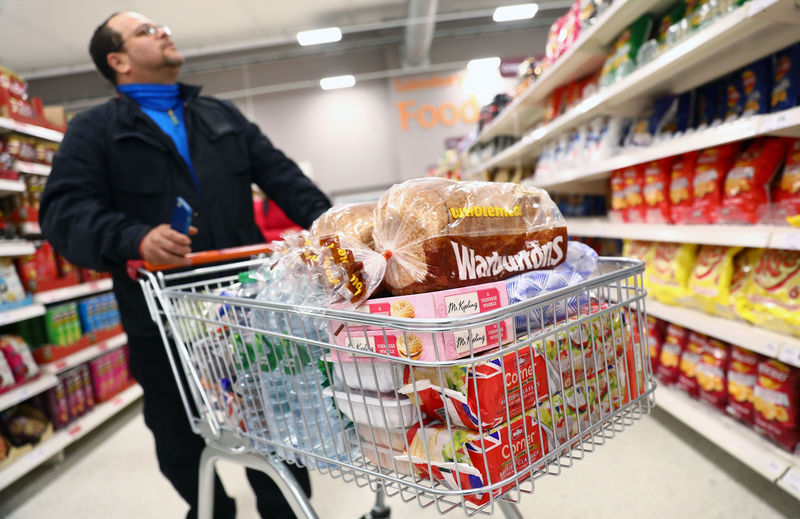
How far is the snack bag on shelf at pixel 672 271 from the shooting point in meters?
1.88

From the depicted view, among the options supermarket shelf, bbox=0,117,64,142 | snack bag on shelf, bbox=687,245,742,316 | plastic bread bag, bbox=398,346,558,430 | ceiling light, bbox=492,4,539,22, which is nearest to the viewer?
plastic bread bag, bbox=398,346,558,430

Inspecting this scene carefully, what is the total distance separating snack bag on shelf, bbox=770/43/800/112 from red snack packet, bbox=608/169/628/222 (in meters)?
0.69

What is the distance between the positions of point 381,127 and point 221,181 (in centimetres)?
683

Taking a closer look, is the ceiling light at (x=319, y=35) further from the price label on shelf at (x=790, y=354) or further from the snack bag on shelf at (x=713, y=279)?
the price label on shelf at (x=790, y=354)

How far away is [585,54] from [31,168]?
2.94 metres

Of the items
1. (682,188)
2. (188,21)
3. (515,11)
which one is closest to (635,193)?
(682,188)

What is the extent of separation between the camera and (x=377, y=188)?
8.11 m

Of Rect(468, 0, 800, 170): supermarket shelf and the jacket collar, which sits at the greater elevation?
the jacket collar

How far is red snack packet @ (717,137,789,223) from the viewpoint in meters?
1.54

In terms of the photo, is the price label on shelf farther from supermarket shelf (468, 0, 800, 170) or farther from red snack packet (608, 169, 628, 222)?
red snack packet (608, 169, 628, 222)

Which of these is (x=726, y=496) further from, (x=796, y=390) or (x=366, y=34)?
(x=366, y=34)

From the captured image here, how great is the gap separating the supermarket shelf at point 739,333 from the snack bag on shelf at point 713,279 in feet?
0.15

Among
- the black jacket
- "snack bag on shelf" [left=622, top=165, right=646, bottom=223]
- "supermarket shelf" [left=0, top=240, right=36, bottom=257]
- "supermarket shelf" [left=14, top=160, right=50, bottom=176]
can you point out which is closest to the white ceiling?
"supermarket shelf" [left=14, top=160, right=50, bottom=176]

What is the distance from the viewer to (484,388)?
1.88 ft
